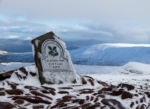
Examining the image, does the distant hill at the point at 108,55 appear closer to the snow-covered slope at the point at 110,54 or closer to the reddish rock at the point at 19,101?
the snow-covered slope at the point at 110,54

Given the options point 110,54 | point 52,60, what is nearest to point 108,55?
point 110,54

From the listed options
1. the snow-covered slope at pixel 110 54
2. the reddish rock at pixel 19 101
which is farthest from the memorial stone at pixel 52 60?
the snow-covered slope at pixel 110 54

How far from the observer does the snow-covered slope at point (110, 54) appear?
56.5 meters

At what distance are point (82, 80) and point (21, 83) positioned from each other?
6.94 feet

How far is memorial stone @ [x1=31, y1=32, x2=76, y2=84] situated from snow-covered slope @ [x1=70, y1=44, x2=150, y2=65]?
45.5 m

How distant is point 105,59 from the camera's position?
6862 centimetres

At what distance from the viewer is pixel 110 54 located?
67.9 metres

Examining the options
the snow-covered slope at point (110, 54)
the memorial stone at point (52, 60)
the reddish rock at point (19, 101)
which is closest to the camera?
the reddish rock at point (19, 101)

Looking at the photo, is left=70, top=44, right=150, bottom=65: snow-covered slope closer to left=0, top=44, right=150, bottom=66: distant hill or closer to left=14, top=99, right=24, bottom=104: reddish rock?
left=0, top=44, right=150, bottom=66: distant hill

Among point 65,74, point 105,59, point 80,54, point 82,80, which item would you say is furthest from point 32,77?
point 105,59

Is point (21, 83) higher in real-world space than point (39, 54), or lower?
lower

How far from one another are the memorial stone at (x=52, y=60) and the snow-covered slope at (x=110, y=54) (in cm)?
4555

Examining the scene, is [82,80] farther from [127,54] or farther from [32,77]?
[127,54]

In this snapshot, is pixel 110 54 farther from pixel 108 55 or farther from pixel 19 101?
pixel 19 101
